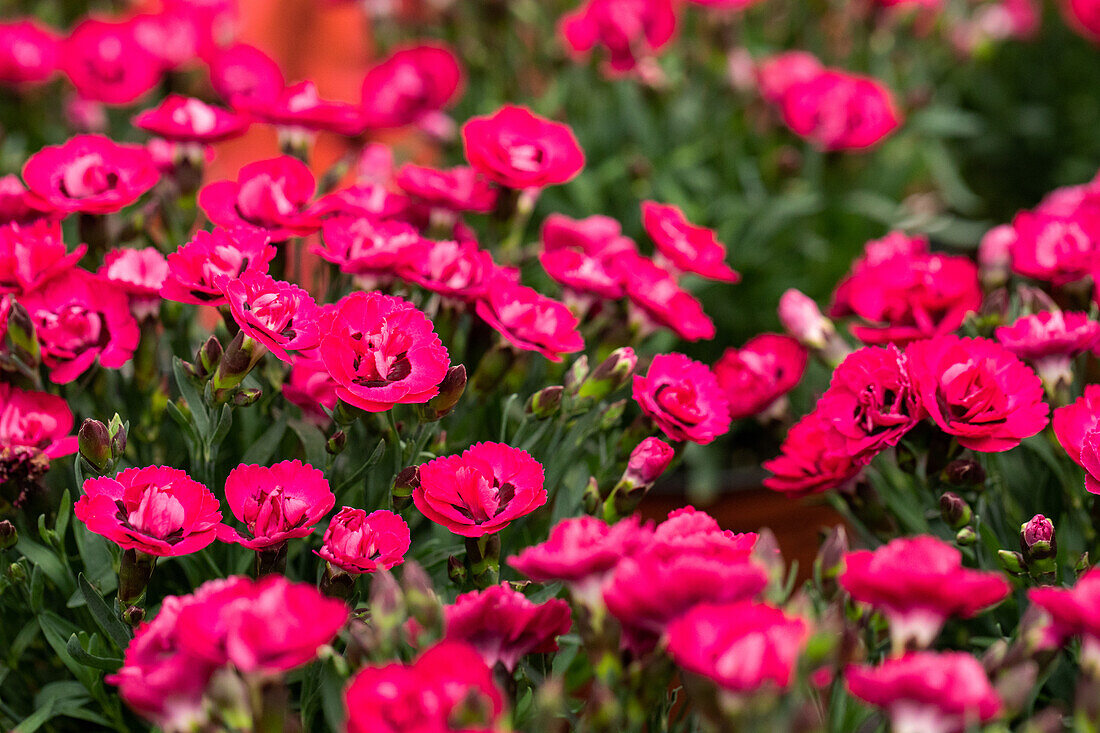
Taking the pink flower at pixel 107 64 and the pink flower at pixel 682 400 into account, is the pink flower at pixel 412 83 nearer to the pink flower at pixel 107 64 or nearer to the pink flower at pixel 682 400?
the pink flower at pixel 107 64

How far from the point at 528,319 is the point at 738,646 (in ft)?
1.03

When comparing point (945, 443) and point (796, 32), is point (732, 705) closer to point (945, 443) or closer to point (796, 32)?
point (945, 443)

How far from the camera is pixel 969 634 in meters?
0.72

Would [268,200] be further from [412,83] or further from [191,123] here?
[412,83]

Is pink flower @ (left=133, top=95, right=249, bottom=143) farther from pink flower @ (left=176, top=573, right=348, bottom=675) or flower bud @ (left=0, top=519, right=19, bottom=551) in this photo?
pink flower @ (left=176, top=573, right=348, bottom=675)

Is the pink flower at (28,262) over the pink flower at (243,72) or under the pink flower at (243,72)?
over

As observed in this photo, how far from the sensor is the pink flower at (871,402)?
2.05 feet

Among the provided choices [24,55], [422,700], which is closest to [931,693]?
[422,700]

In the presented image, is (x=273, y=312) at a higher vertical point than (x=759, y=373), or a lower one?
higher

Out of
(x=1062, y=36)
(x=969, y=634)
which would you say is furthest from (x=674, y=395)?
(x=1062, y=36)

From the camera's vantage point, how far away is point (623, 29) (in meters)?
1.22

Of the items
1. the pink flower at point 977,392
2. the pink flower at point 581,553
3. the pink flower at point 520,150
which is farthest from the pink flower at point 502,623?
the pink flower at point 520,150

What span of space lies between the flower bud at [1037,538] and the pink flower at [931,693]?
0.19m

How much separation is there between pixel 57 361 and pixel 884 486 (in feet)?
1.85
